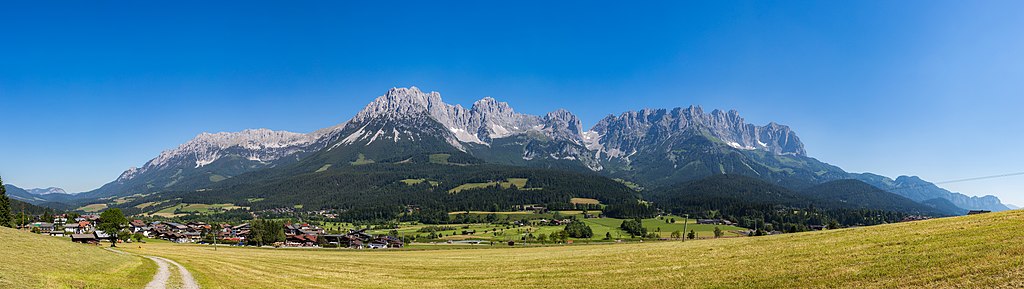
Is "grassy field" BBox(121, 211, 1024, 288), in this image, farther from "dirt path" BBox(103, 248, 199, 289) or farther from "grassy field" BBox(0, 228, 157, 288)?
"grassy field" BBox(0, 228, 157, 288)

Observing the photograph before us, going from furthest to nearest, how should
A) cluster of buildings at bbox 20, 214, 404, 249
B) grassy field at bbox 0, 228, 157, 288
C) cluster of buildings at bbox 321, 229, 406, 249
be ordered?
1. cluster of buildings at bbox 321, 229, 406, 249
2. cluster of buildings at bbox 20, 214, 404, 249
3. grassy field at bbox 0, 228, 157, 288

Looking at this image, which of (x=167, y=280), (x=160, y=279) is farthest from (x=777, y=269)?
(x=160, y=279)

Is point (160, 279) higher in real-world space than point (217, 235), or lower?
higher

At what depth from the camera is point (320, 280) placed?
3991 centimetres

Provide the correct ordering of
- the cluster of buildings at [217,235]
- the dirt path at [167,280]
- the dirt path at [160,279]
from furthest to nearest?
the cluster of buildings at [217,235]
the dirt path at [167,280]
the dirt path at [160,279]

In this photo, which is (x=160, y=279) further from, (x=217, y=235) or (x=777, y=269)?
(x=217, y=235)

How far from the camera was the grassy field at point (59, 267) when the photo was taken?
86.0 feet

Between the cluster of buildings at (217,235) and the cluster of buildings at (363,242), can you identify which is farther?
the cluster of buildings at (363,242)

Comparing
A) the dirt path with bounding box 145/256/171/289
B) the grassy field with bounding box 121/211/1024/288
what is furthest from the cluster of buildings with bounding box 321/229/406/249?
the dirt path with bounding box 145/256/171/289

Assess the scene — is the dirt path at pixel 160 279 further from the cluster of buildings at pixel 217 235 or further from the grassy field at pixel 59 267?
the cluster of buildings at pixel 217 235

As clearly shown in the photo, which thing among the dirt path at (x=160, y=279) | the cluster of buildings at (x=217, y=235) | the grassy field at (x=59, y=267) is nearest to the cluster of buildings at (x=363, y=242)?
the cluster of buildings at (x=217, y=235)

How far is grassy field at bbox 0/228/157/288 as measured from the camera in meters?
26.2

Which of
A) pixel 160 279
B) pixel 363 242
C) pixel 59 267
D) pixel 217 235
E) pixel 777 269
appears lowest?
pixel 363 242

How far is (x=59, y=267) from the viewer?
32.1 meters
